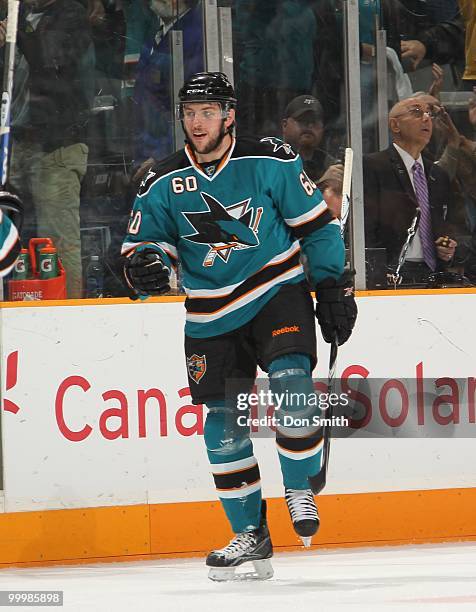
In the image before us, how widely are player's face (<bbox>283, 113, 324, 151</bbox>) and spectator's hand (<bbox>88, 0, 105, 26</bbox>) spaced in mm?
849

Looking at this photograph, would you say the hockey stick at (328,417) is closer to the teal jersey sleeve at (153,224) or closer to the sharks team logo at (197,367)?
the sharks team logo at (197,367)

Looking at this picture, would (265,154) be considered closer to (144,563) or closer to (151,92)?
(151,92)

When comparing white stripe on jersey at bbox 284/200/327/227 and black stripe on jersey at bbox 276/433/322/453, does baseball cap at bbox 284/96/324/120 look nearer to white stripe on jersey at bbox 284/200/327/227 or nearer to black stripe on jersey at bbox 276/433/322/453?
white stripe on jersey at bbox 284/200/327/227

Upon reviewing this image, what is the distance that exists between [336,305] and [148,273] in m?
0.60

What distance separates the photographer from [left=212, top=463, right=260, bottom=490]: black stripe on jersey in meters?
4.16

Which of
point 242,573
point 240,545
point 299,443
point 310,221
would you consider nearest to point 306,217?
point 310,221

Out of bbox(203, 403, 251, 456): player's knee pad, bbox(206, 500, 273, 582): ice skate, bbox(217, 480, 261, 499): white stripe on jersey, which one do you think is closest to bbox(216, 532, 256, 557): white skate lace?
bbox(206, 500, 273, 582): ice skate

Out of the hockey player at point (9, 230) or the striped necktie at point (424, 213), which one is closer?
the hockey player at point (9, 230)

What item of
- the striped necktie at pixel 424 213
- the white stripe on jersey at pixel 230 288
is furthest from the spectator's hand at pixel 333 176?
the white stripe on jersey at pixel 230 288

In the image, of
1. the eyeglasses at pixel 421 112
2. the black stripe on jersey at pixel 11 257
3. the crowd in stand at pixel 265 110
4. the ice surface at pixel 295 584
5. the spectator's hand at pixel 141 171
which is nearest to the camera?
the black stripe on jersey at pixel 11 257

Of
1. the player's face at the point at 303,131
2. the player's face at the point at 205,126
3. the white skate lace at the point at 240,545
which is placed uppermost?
the player's face at the point at 303,131

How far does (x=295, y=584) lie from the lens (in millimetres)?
4098

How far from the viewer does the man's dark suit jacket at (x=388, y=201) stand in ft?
18.1

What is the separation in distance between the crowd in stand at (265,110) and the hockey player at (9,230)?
5.98 feet
